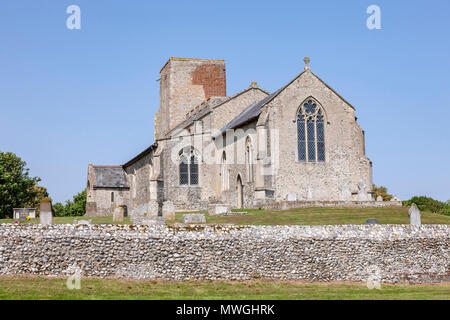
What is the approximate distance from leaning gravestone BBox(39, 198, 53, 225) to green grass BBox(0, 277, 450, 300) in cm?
437

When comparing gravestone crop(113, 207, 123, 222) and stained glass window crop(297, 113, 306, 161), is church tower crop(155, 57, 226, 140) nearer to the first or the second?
stained glass window crop(297, 113, 306, 161)

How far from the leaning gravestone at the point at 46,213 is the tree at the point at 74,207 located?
49.1m

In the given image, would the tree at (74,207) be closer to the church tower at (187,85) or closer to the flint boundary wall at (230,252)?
the church tower at (187,85)

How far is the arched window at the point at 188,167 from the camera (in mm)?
44969

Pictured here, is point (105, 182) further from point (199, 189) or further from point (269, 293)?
point (269, 293)

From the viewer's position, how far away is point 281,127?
35.7m

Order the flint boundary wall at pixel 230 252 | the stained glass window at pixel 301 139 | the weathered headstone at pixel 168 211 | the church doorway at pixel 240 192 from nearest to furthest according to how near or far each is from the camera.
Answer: the flint boundary wall at pixel 230 252 → the weathered headstone at pixel 168 211 → the stained glass window at pixel 301 139 → the church doorway at pixel 240 192

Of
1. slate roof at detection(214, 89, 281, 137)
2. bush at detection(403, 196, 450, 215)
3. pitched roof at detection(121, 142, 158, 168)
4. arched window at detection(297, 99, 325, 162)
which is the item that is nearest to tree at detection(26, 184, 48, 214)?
pitched roof at detection(121, 142, 158, 168)

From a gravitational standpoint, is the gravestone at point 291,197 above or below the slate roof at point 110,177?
below

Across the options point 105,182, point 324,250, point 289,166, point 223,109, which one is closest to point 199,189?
point 223,109

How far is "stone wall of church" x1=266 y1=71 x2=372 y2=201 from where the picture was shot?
116 ft

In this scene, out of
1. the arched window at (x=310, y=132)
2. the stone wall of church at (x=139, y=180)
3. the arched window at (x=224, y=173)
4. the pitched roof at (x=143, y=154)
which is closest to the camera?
the arched window at (x=310, y=132)

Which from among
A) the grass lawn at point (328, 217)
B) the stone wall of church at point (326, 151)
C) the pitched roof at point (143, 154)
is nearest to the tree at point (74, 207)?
the pitched roof at point (143, 154)

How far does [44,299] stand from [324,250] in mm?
9489
